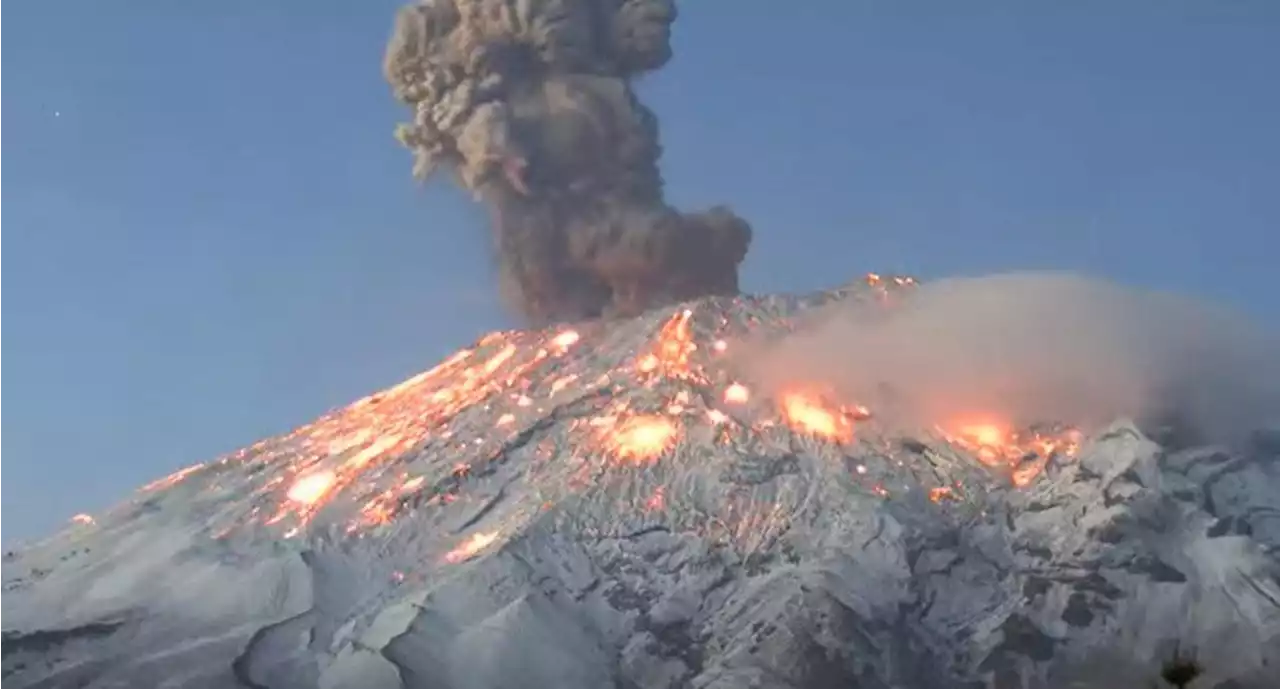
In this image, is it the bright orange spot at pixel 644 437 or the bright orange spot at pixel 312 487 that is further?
the bright orange spot at pixel 312 487

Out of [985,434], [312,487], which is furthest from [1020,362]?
[312,487]

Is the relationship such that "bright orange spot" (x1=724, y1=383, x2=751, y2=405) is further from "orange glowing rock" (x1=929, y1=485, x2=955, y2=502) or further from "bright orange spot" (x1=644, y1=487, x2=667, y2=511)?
"orange glowing rock" (x1=929, y1=485, x2=955, y2=502)

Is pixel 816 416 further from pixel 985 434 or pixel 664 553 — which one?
pixel 664 553

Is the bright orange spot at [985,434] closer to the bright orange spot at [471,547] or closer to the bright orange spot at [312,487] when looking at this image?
the bright orange spot at [471,547]

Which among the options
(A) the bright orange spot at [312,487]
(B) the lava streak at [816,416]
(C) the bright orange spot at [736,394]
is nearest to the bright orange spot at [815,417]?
(B) the lava streak at [816,416]

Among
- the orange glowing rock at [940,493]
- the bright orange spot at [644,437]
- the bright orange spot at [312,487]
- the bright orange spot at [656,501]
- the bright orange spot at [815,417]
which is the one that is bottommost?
the orange glowing rock at [940,493]

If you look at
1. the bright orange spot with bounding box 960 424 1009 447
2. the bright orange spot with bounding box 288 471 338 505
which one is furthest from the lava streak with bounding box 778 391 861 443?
the bright orange spot with bounding box 288 471 338 505
